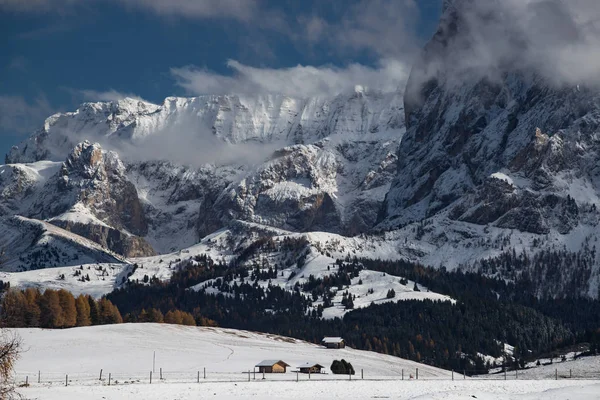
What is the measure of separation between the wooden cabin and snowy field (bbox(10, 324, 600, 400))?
1999 millimetres

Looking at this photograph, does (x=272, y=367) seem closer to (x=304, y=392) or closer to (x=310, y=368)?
(x=310, y=368)

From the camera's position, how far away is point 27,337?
546ft

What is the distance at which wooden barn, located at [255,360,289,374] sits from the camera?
134 meters

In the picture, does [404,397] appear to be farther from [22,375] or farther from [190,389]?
[22,375]

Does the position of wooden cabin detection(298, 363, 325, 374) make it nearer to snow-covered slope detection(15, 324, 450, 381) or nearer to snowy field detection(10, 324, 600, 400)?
snowy field detection(10, 324, 600, 400)

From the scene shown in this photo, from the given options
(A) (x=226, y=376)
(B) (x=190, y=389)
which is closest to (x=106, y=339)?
(A) (x=226, y=376)

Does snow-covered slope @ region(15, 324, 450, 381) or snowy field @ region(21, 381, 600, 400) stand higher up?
snow-covered slope @ region(15, 324, 450, 381)

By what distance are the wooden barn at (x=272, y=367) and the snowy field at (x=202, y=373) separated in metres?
1.70

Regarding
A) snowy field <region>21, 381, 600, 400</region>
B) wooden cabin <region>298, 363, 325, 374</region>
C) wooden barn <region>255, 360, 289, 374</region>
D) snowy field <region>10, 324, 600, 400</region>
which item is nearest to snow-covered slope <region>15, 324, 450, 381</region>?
snowy field <region>10, 324, 600, 400</region>

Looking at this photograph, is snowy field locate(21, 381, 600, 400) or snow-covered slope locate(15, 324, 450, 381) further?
snow-covered slope locate(15, 324, 450, 381)

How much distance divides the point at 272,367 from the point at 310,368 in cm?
809

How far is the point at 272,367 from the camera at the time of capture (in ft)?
445

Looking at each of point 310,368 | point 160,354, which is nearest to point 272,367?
point 310,368

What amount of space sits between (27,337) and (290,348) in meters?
52.0
